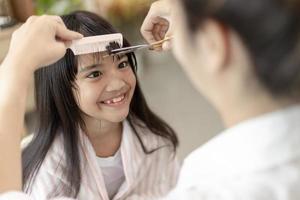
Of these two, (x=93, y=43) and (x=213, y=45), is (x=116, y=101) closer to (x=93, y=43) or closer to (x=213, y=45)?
(x=93, y=43)

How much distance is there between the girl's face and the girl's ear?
580 millimetres

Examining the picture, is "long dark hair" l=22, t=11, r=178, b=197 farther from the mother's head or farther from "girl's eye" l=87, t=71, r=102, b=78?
the mother's head

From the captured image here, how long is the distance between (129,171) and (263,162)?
0.72m

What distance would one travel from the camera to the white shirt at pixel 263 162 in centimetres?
49

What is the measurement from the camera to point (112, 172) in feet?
3.90

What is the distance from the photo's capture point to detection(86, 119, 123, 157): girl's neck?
1.16m

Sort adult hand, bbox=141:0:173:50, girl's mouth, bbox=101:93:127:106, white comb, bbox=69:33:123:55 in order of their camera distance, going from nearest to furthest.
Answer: white comb, bbox=69:33:123:55, adult hand, bbox=141:0:173:50, girl's mouth, bbox=101:93:127:106

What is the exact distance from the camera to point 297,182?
1.64ft

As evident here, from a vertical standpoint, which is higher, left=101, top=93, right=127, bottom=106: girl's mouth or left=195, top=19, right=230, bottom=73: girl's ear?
left=195, top=19, right=230, bottom=73: girl's ear

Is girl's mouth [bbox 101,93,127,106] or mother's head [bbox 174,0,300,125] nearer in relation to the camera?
mother's head [bbox 174,0,300,125]

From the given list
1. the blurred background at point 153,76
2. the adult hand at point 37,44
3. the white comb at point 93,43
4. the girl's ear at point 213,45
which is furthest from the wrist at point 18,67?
the blurred background at point 153,76

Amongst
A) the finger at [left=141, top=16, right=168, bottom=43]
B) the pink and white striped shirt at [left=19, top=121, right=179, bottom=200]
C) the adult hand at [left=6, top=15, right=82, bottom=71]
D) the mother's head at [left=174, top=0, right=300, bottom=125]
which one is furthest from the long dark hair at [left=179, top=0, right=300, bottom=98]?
the pink and white striped shirt at [left=19, top=121, right=179, bottom=200]

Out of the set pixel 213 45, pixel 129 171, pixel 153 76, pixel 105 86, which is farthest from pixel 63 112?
pixel 153 76

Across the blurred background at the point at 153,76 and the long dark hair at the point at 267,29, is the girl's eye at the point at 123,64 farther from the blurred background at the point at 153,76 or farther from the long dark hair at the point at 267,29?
the blurred background at the point at 153,76
